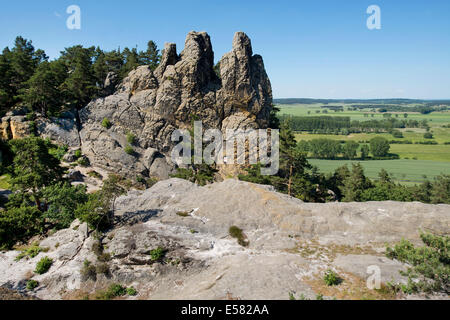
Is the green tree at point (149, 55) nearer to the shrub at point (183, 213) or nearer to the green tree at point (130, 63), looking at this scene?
the green tree at point (130, 63)

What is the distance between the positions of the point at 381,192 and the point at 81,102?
7303cm

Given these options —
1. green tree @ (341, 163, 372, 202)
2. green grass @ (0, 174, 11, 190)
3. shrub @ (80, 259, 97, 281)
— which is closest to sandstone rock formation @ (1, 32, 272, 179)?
green grass @ (0, 174, 11, 190)

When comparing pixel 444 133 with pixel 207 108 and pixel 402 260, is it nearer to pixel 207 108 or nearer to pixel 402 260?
pixel 207 108

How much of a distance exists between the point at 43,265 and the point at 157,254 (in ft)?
34.2

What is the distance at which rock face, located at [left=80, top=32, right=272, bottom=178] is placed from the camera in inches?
2381

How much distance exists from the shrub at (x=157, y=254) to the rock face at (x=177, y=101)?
39343 mm

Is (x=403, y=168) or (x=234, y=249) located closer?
(x=234, y=249)

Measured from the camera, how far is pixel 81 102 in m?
61.7

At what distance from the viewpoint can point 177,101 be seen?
207 feet

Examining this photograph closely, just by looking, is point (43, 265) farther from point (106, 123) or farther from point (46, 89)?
point (46, 89)

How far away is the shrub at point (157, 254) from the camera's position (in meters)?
20.5

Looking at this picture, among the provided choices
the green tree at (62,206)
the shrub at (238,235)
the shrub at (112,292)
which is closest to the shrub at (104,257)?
the shrub at (112,292)

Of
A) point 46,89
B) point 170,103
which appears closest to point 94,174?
point 46,89
